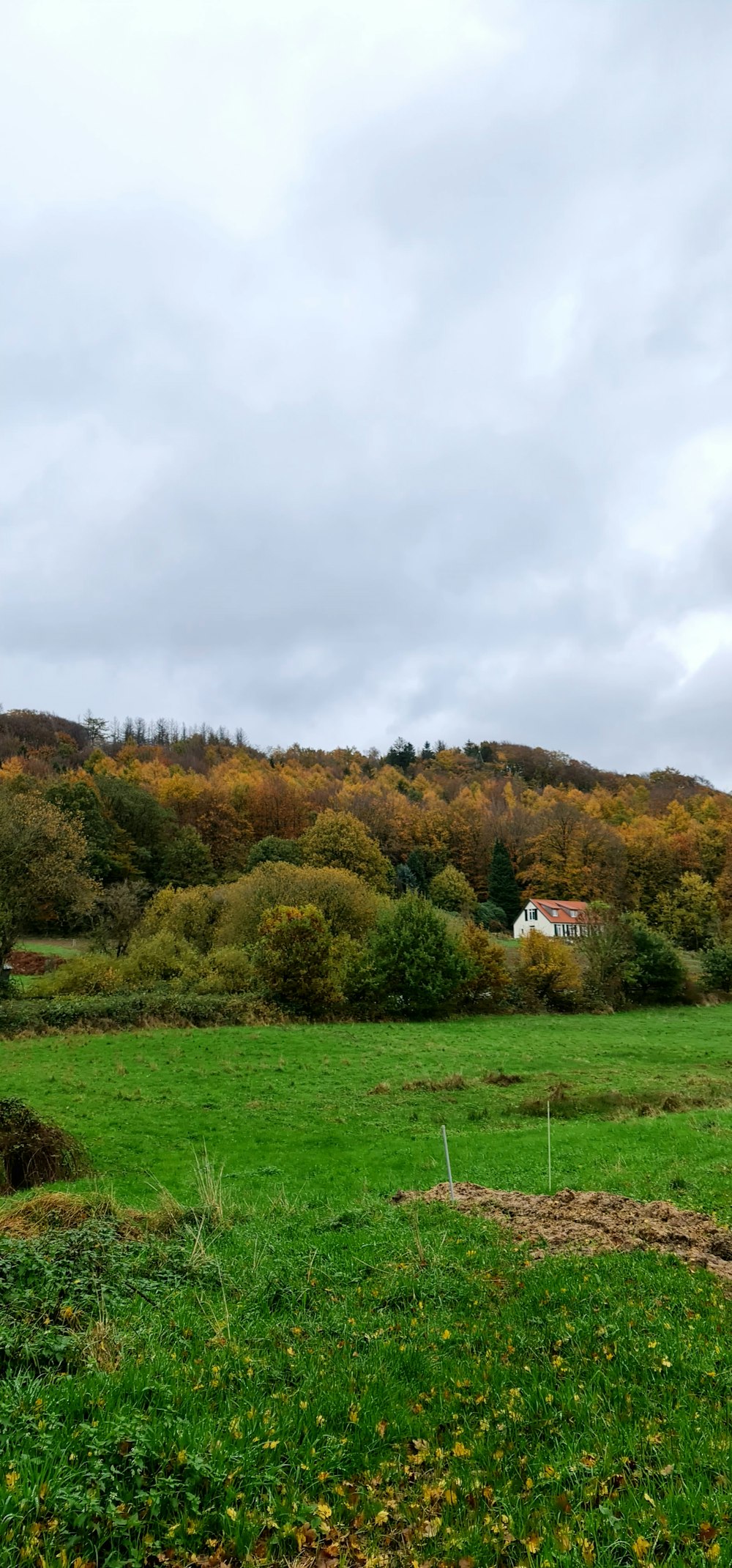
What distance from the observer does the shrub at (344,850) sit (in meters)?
65.2

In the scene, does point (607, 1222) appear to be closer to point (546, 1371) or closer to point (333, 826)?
point (546, 1371)

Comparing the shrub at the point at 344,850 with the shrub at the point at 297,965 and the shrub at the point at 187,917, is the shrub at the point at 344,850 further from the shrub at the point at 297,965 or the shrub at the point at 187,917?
the shrub at the point at 297,965

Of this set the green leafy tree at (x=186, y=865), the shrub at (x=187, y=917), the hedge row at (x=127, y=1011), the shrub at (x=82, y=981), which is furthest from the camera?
the green leafy tree at (x=186, y=865)

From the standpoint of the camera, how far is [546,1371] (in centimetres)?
590

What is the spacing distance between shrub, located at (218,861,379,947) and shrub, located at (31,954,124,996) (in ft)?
27.5

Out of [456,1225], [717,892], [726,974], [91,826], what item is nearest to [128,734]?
[91,826]

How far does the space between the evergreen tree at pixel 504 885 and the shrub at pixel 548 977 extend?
3671 centimetres

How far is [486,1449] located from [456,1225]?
19.3 feet

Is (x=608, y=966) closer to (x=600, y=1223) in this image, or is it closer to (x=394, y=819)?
(x=600, y=1223)

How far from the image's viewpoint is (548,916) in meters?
77.2

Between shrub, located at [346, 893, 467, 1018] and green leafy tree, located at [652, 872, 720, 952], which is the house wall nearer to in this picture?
green leafy tree, located at [652, 872, 720, 952]

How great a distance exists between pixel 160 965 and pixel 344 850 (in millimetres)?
26473

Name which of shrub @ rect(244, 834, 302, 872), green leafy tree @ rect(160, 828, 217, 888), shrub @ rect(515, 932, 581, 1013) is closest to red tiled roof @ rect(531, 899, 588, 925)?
shrub @ rect(515, 932, 581, 1013)

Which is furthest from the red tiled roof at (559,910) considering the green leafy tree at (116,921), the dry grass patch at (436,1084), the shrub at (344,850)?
the dry grass patch at (436,1084)
